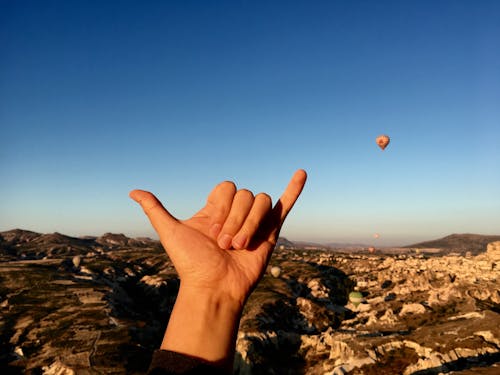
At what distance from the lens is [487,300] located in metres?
96.4

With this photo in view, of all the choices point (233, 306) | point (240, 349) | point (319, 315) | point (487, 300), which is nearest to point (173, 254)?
point (233, 306)

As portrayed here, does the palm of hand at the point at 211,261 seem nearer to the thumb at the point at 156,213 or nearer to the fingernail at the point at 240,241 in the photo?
the thumb at the point at 156,213

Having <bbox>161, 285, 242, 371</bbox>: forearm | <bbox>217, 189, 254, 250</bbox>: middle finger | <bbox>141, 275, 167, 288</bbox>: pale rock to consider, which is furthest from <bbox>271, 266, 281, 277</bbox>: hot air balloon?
<bbox>161, 285, 242, 371</bbox>: forearm

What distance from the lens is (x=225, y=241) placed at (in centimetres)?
494

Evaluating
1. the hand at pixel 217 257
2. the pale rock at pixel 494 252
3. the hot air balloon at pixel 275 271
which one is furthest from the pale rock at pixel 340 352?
the pale rock at pixel 494 252

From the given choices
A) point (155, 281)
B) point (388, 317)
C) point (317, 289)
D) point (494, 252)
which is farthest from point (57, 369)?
point (494, 252)

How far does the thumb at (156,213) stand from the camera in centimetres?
516

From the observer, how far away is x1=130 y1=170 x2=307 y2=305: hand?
4.85 m

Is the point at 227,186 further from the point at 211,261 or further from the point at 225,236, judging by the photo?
the point at 211,261

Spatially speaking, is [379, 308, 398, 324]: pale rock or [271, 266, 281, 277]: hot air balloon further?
[271, 266, 281, 277]: hot air balloon

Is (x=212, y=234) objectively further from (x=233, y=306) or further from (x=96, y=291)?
(x=96, y=291)

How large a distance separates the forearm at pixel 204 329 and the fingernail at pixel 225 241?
75 centimetres

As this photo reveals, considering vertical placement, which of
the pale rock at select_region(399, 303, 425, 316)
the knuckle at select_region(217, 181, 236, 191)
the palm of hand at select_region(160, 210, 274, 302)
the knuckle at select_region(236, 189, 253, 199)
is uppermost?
the knuckle at select_region(217, 181, 236, 191)

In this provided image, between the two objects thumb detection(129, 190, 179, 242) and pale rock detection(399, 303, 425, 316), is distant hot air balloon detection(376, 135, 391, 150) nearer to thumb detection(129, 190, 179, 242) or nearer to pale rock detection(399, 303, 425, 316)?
thumb detection(129, 190, 179, 242)
